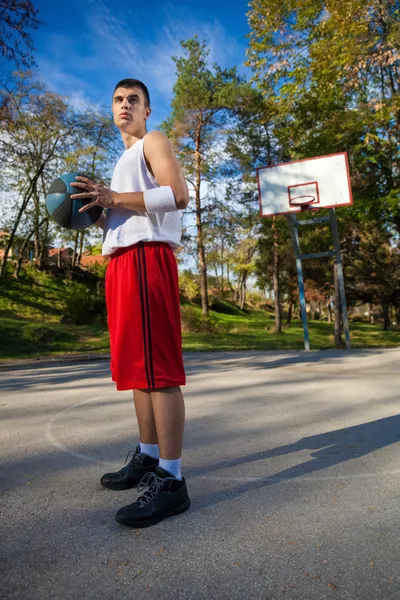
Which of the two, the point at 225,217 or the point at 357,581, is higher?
the point at 225,217

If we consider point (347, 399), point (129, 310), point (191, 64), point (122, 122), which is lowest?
point (347, 399)

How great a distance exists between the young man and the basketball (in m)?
0.08

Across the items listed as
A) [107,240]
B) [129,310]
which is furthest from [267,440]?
[107,240]

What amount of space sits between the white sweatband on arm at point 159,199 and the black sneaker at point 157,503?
118cm

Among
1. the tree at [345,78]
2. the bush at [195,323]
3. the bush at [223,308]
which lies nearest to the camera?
the tree at [345,78]

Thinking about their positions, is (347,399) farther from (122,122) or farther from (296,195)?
(296,195)

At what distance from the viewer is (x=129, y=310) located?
205cm

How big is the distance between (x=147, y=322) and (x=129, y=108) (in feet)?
3.78

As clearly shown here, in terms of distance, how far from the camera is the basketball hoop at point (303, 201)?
1295cm

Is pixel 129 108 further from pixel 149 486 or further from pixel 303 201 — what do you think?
pixel 303 201

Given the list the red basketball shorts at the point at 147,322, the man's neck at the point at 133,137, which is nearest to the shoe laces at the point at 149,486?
the red basketball shorts at the point at 147,322

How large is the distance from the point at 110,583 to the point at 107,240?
4.80 ft

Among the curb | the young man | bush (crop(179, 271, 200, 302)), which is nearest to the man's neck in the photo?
the young man

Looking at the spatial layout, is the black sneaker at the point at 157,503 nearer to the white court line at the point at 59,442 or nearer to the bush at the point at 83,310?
the white court line at the point at 59,442
